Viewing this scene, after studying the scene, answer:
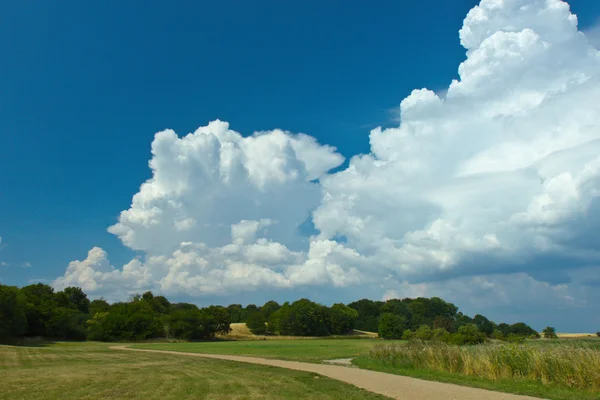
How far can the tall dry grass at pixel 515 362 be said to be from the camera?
2038 centimetres

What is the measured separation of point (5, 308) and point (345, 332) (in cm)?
10294

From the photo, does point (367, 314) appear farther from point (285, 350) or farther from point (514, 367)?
point (514, 367)

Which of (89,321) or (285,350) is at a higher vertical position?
(89,321)

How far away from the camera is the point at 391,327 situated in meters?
135

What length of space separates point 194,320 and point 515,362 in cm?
9548

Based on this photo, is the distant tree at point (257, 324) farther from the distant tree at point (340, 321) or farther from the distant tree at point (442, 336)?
the distant tree at point (442, 336)

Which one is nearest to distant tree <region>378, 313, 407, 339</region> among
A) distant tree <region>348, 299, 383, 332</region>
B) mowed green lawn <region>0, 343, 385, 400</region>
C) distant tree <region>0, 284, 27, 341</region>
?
distant tree <region>348, 299, 383, 332</region>

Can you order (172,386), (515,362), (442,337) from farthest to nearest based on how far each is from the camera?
1. (442,337)
2. (515,362)
3. (172,386)

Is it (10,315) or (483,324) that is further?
(483,324)

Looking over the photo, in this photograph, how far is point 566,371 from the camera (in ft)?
69.5

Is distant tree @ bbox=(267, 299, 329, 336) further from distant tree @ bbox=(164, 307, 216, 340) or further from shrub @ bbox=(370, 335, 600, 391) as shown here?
shrub @ bbox=(370, 335, 600, 391)

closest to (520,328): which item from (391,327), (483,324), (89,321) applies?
(483,324)

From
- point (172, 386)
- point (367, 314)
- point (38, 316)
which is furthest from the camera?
point (367, 314)

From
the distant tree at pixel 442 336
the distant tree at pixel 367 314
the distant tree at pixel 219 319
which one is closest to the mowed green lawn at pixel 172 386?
the distant tree at pixel 442 336
